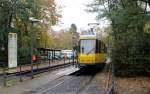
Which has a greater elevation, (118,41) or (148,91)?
(118,41)

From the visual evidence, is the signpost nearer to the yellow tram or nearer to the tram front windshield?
the yellow tram

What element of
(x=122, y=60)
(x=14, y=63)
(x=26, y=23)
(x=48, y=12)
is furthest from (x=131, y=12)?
(x=48, y=12)

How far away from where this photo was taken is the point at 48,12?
2660 inches

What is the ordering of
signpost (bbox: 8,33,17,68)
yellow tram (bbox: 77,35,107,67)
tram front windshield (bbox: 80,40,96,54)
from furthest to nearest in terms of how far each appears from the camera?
tram front windshield (bbox: 80,40,96,54) < yellow tram (bbox: 77,35,107,67) < signpost (bbox: 8,33,17,68)

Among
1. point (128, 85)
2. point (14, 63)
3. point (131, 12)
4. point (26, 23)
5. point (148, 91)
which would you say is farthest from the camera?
point (26, 23)

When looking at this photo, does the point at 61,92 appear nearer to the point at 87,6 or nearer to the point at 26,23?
the point at 87,6

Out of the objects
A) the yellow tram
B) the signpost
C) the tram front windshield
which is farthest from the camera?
the tram front windshield

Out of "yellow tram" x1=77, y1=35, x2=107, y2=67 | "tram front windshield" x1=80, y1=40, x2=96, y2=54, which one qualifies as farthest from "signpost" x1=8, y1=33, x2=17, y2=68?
"tram front windshield" x1=80, y1=40, x2=96, y2=54

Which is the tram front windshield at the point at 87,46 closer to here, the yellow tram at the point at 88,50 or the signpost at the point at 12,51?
the yellow tram at the point at 88,50

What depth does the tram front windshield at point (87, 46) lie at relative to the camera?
37156mm

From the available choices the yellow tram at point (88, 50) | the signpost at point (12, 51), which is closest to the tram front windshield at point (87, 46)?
the yellow tram at point (88, 50)

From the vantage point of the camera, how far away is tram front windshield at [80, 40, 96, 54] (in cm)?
3716

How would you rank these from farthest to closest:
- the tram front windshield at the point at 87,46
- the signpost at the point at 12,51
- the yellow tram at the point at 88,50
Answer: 1. the tram front windshield at the point at 87,46
2. the yellow tram at the point at 88,50
3. the signpost at the point at 12,51

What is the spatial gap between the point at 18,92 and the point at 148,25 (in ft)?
24.8
